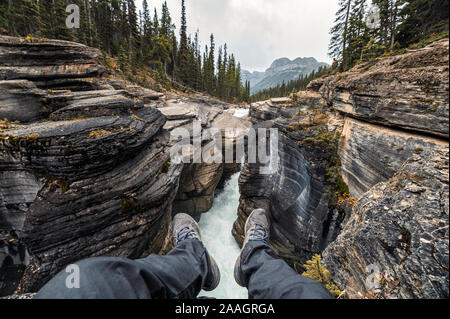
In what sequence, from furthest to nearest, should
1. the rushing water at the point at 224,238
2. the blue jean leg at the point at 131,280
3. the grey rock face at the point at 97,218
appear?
the rushing water at the point at 224,238, the grey rock face at the point at 97,218, the blue jean leg at the point at 131,280

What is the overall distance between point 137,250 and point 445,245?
7734 mm

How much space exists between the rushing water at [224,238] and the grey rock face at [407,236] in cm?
711

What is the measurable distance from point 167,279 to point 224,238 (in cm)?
933

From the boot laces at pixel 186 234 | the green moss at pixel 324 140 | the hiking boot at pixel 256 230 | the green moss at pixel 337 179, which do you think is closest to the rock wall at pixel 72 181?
the boot laces at pixel 186 234

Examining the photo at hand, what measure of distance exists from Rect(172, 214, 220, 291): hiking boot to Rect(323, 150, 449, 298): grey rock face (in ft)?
8.62

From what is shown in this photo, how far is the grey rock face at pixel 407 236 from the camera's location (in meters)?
2.03

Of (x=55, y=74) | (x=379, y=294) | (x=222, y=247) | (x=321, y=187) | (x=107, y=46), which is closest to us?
(x=379, y=294)

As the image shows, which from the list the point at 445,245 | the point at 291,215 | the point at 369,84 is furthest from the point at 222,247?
the point at 369,84

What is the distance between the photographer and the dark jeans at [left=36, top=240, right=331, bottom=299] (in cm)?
162

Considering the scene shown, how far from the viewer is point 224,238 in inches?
431

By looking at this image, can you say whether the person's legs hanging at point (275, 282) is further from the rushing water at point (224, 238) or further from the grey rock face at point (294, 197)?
the rushing water at point (224, 238)
